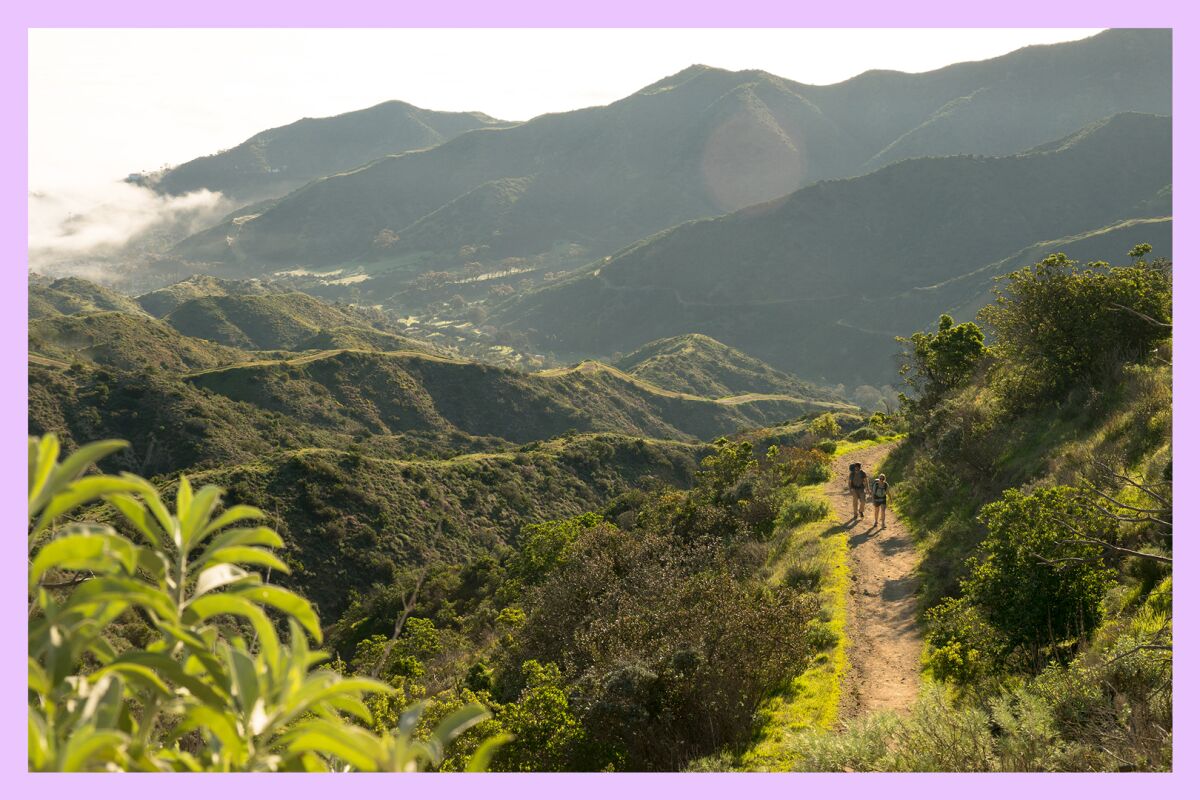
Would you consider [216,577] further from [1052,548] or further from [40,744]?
[1052,548]

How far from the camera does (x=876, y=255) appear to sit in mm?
189500

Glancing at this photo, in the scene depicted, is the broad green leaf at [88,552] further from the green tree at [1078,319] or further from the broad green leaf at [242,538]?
the green tree at [1078,319]

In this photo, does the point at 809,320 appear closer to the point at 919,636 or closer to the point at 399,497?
the point at 399,497

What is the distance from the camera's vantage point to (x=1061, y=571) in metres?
7.25

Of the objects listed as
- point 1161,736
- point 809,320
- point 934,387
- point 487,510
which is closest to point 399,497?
point 487,510

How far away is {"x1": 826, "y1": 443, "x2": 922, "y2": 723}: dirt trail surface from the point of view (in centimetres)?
841

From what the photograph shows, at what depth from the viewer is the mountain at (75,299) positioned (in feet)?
408

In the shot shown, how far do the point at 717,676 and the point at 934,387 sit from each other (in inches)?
760

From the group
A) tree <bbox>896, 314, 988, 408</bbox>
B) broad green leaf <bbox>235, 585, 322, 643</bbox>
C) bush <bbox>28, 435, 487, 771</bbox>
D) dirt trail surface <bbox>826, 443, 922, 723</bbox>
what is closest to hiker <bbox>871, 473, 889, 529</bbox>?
dirt trail surface <bbox>826, 443, 922, 723</bbox>

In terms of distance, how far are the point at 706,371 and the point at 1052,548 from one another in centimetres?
13031

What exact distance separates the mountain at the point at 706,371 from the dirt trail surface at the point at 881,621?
109 meters

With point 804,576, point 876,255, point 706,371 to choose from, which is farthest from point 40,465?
point 876,255

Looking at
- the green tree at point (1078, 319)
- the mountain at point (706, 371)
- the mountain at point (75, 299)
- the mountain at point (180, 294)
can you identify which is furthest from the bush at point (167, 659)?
the mountain at point (180, 294)

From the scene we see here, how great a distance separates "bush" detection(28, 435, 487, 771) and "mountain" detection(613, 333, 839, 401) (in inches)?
4762
